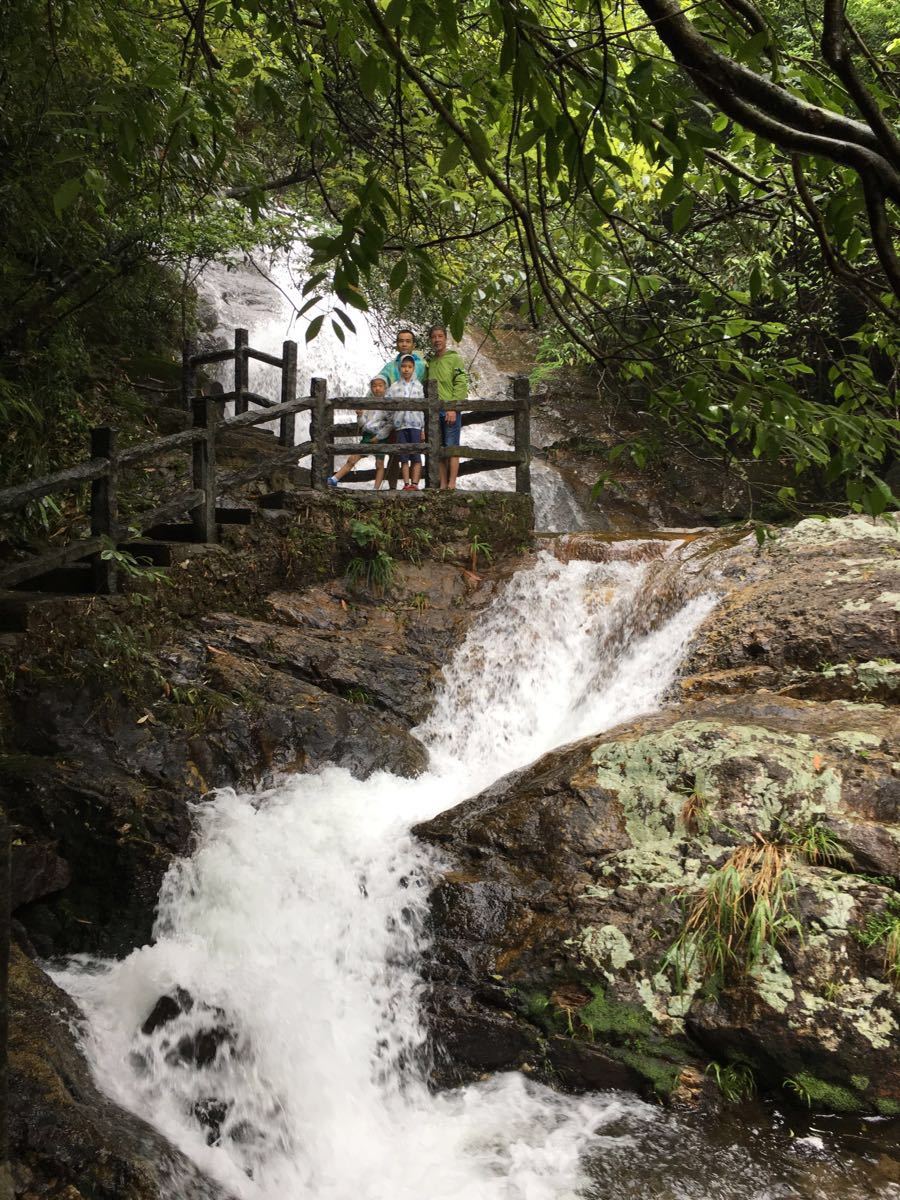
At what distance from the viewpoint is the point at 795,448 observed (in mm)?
2137

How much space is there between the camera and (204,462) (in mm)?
7008

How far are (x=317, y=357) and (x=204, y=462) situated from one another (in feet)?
23.8

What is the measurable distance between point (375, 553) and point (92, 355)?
5020mm

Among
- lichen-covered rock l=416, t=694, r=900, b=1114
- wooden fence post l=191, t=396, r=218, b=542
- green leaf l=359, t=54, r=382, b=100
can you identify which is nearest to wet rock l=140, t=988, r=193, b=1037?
lichen-covered rock l=416, t=694, r=900, b=1114

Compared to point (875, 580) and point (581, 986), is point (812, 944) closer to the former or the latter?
point (581, 986)

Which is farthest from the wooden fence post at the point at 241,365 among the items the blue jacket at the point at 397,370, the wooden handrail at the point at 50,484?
the wooden handrail at the point at 50,484

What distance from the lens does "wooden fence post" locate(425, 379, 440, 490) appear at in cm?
873

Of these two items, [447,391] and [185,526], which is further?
[447,391]

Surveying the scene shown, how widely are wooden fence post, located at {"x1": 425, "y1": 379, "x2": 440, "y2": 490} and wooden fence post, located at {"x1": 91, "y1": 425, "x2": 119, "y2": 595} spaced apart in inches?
139

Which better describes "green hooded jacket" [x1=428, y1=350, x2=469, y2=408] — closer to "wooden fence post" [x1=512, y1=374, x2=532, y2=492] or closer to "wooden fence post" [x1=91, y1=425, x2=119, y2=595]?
"wooden fence post" [x1=512, y1=374, x2=532, y2=492]

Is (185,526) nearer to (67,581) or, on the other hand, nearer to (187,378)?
(67,581)

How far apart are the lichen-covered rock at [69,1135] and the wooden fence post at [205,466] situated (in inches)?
162

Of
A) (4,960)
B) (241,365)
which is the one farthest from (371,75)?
(241,365)

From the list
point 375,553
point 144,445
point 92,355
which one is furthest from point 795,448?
point 92,355
